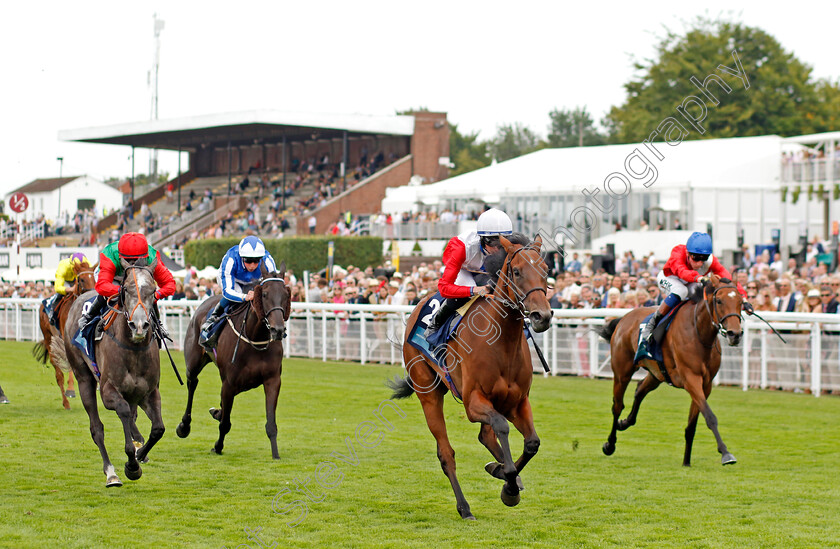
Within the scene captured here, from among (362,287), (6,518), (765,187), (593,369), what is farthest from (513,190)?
(6,518)

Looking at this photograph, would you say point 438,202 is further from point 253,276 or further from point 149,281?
point 149,281

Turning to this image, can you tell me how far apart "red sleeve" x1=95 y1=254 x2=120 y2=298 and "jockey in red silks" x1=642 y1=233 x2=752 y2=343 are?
458cm

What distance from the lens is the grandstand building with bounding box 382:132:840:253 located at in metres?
26.6

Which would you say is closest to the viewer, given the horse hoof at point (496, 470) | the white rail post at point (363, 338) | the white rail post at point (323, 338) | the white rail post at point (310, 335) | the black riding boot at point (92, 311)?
the horse hoof at point (496, 470)

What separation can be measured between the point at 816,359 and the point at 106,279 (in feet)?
28.7

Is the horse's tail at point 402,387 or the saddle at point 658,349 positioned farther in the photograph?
the saddle at point 658,349

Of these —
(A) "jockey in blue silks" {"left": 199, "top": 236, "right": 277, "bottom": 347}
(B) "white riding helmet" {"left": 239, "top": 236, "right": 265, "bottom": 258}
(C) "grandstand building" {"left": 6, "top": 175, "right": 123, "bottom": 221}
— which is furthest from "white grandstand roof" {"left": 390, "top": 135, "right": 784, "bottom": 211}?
(C) "grandstand building" {"left": 6, "top": 175, "right": 123, "bottom": 221}

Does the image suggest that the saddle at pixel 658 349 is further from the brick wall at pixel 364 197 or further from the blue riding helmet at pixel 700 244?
the brick wall at pixel 364 197

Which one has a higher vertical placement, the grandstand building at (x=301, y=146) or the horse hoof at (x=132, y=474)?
the grandstand building at (x=301, y=146)

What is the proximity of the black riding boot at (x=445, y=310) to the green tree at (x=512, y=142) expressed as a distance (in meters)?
77.4

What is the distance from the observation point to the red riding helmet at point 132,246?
7373 millimetres

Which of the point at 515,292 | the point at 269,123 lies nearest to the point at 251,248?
the point at 515,292

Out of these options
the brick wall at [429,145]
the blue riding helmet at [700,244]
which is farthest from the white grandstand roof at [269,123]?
the blue riding helmet at [700,244]

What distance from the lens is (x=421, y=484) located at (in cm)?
726
